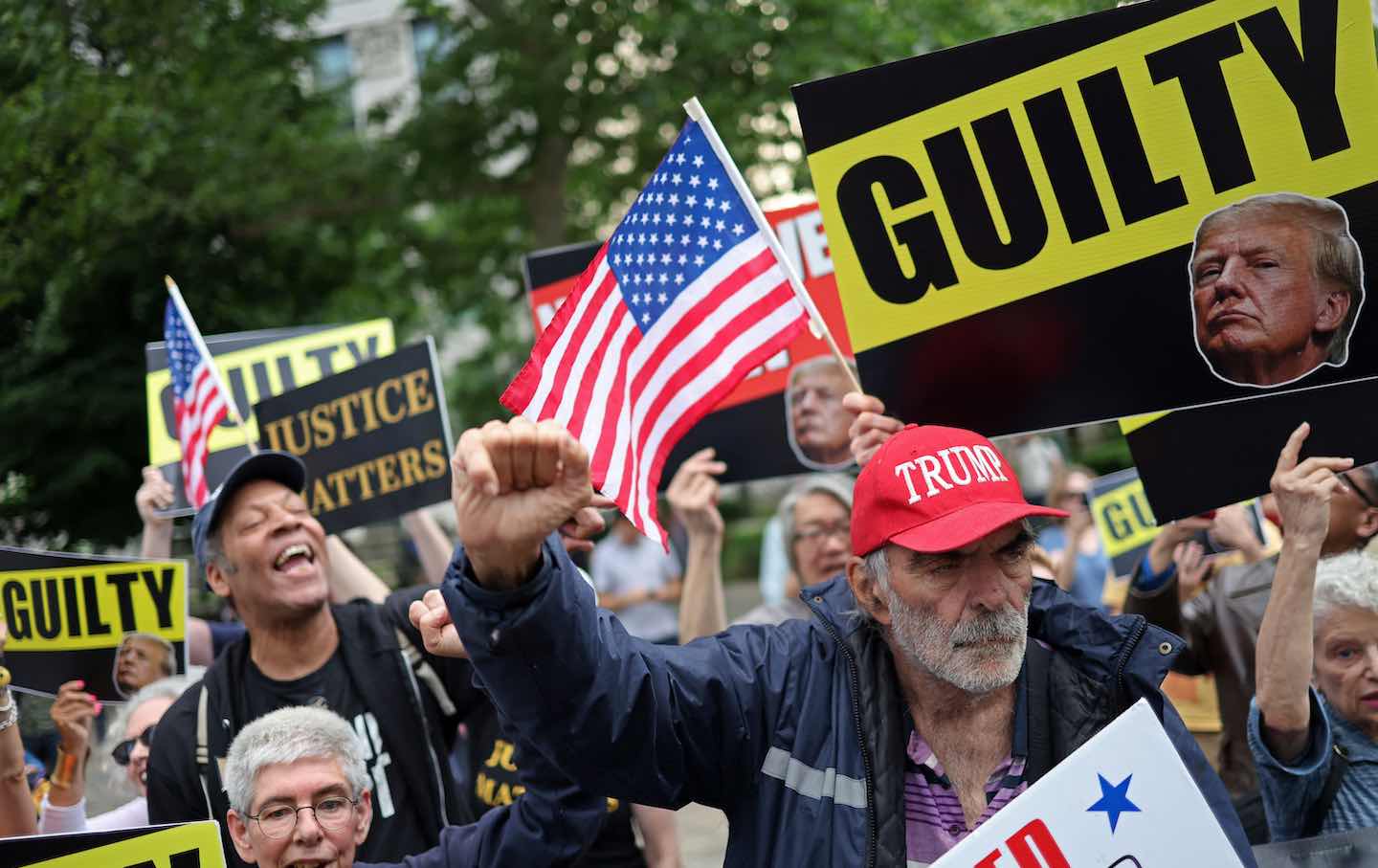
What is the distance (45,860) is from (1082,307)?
8.21 feet

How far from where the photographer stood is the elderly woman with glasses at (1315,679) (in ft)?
9.93

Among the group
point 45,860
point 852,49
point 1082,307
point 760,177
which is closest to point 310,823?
point 45,860

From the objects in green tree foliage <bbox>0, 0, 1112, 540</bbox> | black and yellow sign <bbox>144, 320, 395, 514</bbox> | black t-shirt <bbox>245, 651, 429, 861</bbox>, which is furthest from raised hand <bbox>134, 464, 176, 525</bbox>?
black t-shirt <bbox>245, 651, 429, 861</bbox>

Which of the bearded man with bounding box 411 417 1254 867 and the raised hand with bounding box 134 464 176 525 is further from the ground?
the raised hand with bounding box 134 464 176 525

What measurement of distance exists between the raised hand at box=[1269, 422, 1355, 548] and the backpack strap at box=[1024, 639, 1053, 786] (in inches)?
27.7

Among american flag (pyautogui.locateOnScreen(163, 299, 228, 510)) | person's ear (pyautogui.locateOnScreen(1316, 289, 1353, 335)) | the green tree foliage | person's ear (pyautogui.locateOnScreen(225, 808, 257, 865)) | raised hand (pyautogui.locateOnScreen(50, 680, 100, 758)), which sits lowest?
person's ear (pyautogui.locateOnScreen(225, 808, 257, 865))

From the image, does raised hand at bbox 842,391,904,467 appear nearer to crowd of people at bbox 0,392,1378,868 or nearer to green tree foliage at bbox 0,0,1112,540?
crowd of people at bbox 0,392,1378,868

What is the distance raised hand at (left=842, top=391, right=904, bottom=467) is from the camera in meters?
3.45

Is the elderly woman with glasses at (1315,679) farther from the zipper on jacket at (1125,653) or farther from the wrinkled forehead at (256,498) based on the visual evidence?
the wrinkled forehead at (256,498)

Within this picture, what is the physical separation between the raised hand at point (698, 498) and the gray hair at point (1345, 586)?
1.57 meters

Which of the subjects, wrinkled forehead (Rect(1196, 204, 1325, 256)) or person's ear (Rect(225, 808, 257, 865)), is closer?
person's ear (Rect(225, 808, 257, 865))

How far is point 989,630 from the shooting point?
2.58 metres

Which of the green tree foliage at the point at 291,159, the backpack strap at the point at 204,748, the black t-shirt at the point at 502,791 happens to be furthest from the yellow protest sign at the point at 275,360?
the backpack strap at the point at 204,748

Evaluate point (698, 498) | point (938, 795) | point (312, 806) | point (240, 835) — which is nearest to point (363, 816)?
point (312, 806)
